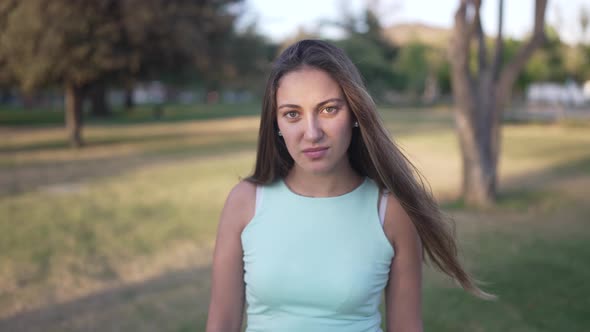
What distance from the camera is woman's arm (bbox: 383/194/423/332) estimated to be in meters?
1.80

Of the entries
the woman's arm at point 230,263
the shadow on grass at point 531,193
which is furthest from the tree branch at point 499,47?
the woman's arm at point 230,263

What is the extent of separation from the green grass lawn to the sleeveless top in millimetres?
1125

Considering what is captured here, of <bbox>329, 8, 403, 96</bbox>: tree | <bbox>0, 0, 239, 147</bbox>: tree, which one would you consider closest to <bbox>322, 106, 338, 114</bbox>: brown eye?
<bbox>0, 0, 239, 147</bbox>: tree

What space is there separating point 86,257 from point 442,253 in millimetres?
4886

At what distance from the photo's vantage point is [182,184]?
10.9 m

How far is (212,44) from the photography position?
19.8 metres

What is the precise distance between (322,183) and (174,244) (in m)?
5.02

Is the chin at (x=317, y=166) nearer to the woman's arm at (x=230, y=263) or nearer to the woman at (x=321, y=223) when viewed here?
the woman at (x=321, y=223)

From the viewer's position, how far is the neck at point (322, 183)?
1.86 m

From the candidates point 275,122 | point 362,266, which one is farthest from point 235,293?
point 275,122

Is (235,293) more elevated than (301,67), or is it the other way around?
(301,67)

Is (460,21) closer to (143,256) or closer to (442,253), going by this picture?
(143,256)

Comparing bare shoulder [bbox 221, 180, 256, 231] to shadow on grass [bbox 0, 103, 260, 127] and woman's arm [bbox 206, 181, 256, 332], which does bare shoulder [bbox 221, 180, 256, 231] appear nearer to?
woman's arm [bbox 206, 181, 256, 332]

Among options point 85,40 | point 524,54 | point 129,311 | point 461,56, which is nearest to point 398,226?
Result: point 129,311
